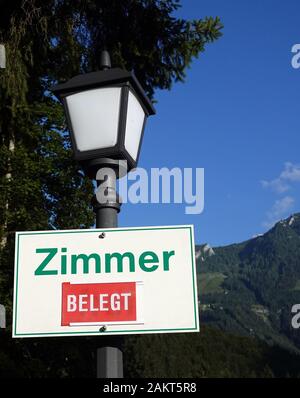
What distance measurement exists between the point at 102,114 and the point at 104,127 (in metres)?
0.08

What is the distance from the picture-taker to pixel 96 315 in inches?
103

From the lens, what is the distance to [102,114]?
3.20 metres

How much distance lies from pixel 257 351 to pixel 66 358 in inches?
3874

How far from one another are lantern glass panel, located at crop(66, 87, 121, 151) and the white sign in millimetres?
616

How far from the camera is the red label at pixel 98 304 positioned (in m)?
2.60

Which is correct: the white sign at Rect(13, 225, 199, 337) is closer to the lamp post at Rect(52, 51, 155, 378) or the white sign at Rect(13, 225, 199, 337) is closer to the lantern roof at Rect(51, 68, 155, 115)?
the lamp post at Rect(52, 51, 155, 378)

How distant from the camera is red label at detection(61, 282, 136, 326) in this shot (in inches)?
103

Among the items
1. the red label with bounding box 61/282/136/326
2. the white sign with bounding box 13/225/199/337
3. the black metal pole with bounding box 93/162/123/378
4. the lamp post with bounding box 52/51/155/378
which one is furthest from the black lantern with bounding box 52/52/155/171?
the red label with bounding box 61/282/136/326

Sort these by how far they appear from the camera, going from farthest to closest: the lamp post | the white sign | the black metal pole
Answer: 1. the lamp post
2. the black metal pole
3. the white sign

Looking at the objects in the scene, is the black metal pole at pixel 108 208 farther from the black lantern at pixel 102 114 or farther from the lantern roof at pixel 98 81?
the lantern roof at pixel 98 81

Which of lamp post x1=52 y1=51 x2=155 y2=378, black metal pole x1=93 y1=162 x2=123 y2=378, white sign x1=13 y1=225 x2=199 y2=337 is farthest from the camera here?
lamp post x1=52 y1=51 x2=155 y2=378

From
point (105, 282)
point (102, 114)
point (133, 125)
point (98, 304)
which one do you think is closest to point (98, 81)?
point (102, 114)

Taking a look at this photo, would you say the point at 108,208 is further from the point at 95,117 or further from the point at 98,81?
the point at 98,81
